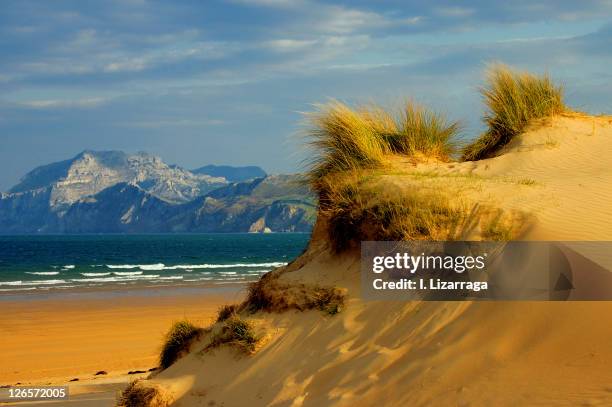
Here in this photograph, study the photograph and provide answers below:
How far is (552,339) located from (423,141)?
174 inches

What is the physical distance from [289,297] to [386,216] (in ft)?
4.52

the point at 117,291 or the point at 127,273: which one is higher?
the point at 117,291

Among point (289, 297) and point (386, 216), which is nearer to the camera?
point (386, 216)

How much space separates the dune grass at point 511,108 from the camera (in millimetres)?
11430

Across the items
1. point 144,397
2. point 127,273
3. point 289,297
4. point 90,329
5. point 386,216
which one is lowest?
point 127,273

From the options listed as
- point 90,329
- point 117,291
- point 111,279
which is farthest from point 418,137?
point 111,279

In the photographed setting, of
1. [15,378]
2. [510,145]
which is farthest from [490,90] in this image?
[15,378]

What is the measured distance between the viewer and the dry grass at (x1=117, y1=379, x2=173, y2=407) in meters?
8.42

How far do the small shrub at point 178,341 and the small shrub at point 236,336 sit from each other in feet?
2.56

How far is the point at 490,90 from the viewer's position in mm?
11961

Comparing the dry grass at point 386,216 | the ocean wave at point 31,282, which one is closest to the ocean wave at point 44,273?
the ocean wave at point 31,282

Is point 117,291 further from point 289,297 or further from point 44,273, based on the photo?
point 289,297

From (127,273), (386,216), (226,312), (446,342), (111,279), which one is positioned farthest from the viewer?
(127,273)

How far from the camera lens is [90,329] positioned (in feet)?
71.1
